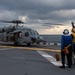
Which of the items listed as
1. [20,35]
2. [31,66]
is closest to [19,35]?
[20,35]

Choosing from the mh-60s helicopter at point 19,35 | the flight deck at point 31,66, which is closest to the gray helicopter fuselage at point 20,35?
the mh-60s helicopter at point 19,35

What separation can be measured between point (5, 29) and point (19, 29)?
2675 mm

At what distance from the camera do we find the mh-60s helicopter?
106ft

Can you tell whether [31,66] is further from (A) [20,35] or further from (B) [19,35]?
(B) [19,35]

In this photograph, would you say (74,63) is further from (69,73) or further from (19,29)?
(19,29)

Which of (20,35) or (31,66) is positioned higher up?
(20,35)

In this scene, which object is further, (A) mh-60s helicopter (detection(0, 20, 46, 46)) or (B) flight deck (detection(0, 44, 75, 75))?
(A) mh-60s helicopter (detection(0, 20, 46, 46))

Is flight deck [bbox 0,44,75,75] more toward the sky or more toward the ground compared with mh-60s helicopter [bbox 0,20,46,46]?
more toward the ground

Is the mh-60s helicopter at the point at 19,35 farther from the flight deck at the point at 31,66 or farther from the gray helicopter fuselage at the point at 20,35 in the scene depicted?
the flight deck at the point at 31,66

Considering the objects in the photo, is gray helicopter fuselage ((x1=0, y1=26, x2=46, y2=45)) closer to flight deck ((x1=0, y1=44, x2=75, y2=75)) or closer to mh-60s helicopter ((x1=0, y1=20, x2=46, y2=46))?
mh-60s helicopter ((x1=0, y1=20, x2=46, y2=46))

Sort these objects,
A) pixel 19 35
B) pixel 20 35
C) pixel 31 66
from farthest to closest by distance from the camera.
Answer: pixel 19 35 < pixel 20 35 < pixel 31 66

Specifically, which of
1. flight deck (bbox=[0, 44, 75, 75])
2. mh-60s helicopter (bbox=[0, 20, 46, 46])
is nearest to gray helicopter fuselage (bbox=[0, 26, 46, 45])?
mh-60s helicopter (bbox=[0, 20, 46, 46])

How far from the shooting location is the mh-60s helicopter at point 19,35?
1271 inches

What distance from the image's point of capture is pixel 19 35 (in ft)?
112
